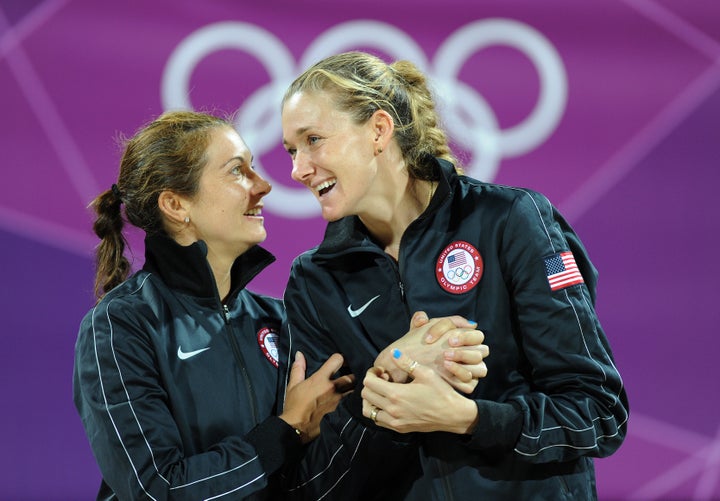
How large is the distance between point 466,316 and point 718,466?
2.48 meters

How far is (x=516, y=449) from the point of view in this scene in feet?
6.78

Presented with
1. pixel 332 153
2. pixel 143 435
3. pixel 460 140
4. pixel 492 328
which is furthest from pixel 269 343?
pixel 460 140

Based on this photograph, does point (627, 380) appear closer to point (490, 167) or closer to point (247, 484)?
point (490, 167)

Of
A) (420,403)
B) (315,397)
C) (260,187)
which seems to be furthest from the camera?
(260,187)

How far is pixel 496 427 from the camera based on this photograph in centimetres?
204

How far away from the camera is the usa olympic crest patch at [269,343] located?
2615 mm

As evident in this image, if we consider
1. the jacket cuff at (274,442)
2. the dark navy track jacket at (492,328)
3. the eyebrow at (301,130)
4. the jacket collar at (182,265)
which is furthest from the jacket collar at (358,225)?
the jacket cuff at (274,442)

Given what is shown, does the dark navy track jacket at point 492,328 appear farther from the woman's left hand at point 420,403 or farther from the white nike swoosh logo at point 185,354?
the white nike swoosh logo at point 185,354

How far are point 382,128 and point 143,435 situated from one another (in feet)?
3.28

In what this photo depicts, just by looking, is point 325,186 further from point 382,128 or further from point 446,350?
point 446,350

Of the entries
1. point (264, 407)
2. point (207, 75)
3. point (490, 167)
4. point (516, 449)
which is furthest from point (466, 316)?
point (207, 75)

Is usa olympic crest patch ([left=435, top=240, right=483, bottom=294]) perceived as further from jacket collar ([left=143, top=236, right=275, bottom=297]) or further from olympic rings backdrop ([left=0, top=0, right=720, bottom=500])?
olympic rings backdrop ([left=0, top=0, right=720, bottom=500])

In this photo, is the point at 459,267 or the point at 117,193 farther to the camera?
the point at 117,193

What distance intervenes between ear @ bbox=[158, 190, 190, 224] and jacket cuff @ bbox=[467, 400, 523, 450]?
1116 mm
